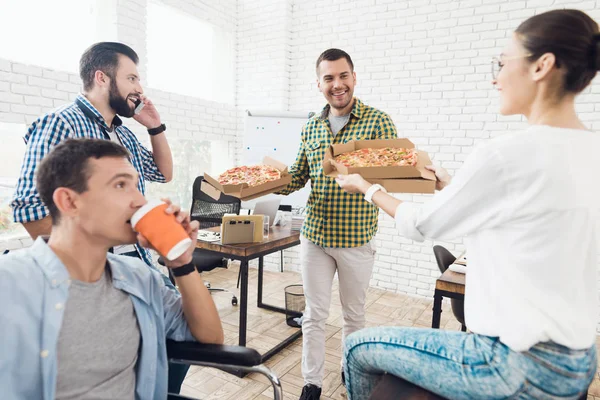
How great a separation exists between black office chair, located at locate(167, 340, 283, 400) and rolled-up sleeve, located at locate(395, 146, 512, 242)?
0.63 metres

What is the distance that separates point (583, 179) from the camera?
0.87 metres

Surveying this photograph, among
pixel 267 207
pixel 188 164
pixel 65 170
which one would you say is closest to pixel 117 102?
pixel 65 170

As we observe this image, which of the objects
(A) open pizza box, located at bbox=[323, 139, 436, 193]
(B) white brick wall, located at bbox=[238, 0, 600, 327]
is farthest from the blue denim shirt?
(B) white brick wall, located at bbox=[238, 0, 600, 327]

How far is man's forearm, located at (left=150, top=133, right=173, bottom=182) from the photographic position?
1952 mm

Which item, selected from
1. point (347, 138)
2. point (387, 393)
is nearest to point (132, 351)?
point (387, 393)

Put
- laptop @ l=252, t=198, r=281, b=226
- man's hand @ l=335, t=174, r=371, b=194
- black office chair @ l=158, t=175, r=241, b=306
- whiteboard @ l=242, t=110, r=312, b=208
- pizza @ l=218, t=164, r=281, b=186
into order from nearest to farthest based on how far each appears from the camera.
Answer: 1. man's hand @ l=335, t=174, r=371, b=194
2. pizza @ l=218, t=164, r=281, b=186
3. laptop @ l=252, t=198, r=281, b=226
4. black office chair @ l=158, t=175, r=241, b=306
5. whiteboard @ l=242, t=110, r=312, b=208

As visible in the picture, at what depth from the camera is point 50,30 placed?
3.12 metres

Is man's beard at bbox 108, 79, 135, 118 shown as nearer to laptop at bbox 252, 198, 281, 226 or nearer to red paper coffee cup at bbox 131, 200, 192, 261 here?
red paper coffee cup at bbox 131, 200, 192, 261

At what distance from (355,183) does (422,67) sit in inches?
106

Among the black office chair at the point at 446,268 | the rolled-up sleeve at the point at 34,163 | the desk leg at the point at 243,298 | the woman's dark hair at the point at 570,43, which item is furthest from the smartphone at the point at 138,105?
the black office chair at the point at 446,268

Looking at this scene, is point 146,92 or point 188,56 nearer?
point 146,92

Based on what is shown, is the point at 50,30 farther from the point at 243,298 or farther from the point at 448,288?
the point at 448,288

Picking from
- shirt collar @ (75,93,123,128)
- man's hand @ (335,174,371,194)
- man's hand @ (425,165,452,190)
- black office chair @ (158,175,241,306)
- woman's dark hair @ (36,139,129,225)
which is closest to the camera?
woman's dark hair @ (36,139,129,225)

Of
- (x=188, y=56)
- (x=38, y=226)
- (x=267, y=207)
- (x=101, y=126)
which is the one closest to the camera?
(x=38, y=226)
